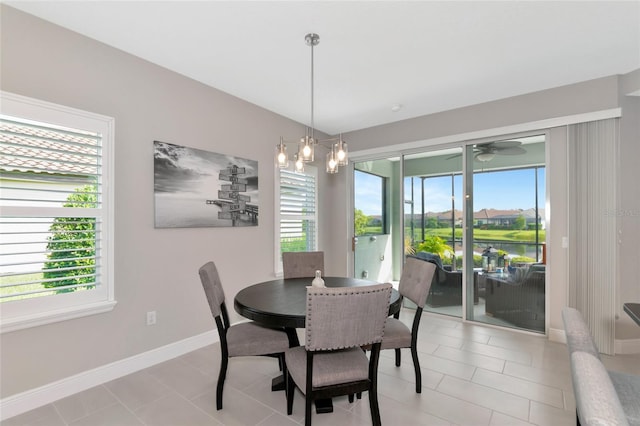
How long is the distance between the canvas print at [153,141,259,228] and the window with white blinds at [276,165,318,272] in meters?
0.51

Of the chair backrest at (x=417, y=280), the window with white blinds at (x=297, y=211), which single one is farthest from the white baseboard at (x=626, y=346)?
the window with white blinds at (x=297, y=211)

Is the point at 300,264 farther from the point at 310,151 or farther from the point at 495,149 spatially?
the point at 495,149

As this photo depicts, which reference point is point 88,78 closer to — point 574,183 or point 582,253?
point 574,183

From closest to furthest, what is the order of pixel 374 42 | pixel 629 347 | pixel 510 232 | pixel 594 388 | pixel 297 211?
pixel 594 388
pixel 374 42
pixel 629 347
pixel 510 232
pixel 297 211

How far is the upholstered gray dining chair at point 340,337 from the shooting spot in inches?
64.1

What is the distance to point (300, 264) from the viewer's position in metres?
3.30

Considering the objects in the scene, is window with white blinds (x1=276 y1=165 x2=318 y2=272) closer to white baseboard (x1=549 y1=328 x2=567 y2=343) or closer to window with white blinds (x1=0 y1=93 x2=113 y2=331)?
window with white blinds (x1=0 y1=93 x2=113 y2=331)

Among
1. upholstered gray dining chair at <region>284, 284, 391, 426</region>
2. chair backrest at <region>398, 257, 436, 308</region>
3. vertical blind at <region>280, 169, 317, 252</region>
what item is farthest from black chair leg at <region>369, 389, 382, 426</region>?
vertical blind at <region>280, 169, 317, 252</region>

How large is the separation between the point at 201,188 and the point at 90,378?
6.04 ft

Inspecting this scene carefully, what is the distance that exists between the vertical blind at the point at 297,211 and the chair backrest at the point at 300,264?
35.9 inches

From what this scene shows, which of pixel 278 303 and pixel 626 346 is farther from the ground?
pixel 278 303

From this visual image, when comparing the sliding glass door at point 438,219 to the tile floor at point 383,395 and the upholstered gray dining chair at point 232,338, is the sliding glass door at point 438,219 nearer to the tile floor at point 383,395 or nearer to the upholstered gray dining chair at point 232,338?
the tile floor at point 383,395

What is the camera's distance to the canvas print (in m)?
2.93

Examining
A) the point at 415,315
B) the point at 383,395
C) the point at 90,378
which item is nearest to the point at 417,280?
the point at 415,315
